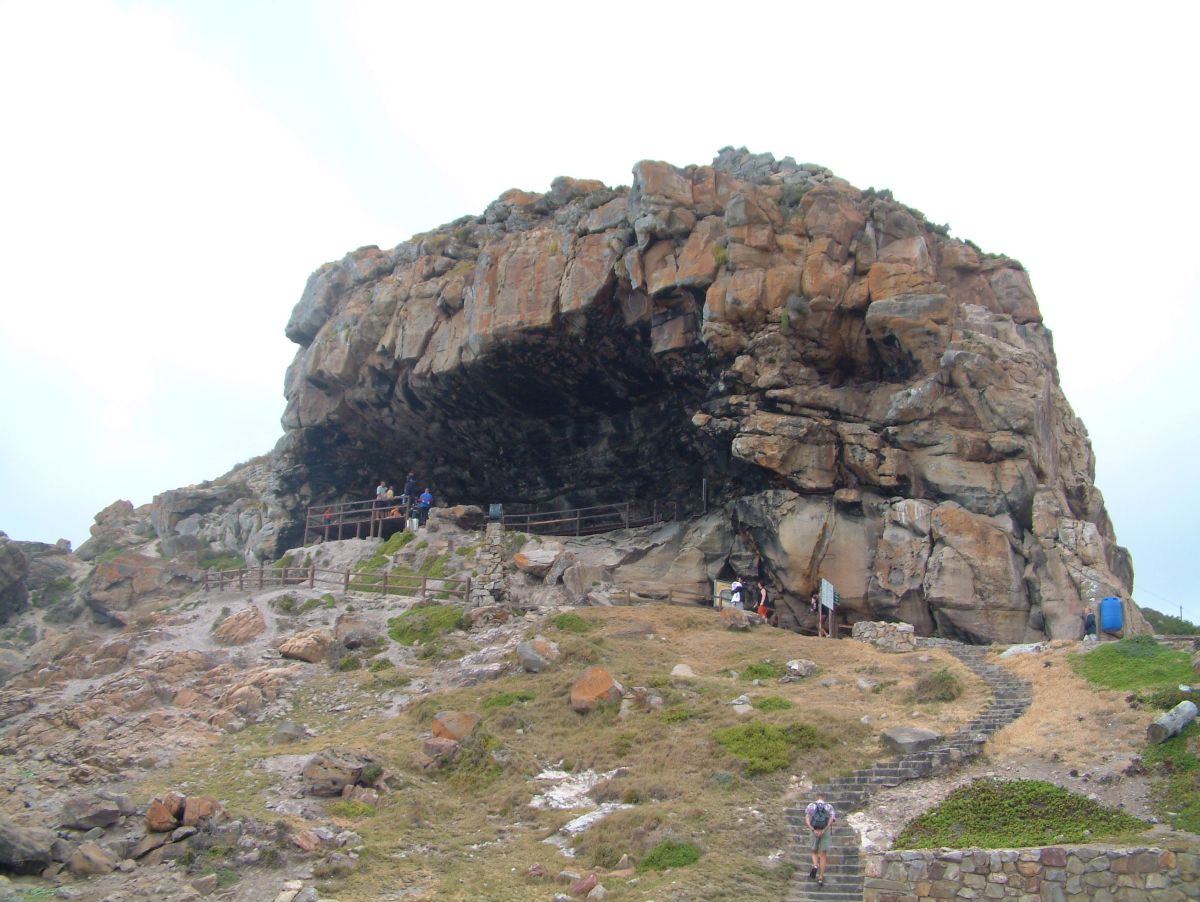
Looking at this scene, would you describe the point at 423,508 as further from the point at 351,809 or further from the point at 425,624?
the point at 351,809

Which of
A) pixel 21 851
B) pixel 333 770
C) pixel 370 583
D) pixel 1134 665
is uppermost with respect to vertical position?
pixel 370 583

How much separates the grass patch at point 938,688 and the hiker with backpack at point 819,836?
7.08 m

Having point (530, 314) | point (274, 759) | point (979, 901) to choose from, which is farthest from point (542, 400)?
point (979, 901)

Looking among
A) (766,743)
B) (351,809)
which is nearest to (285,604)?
(351,809)

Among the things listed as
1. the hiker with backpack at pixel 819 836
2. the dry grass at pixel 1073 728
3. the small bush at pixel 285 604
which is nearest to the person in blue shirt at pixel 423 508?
the small bush at pixel 285 604

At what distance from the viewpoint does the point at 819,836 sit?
1571 cm

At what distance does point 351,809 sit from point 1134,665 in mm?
16064

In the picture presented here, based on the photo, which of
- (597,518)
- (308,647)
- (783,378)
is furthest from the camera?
(597,518)

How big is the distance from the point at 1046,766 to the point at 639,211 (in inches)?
965

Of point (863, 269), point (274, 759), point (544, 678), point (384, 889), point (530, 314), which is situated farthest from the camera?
point (530, 314)

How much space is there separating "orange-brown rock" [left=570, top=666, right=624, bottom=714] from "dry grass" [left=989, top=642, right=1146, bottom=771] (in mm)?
8425

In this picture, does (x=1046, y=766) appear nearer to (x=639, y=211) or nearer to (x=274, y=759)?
(x=274, y=759)

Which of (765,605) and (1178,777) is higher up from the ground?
(765,605)

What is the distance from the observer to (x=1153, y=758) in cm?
1700
